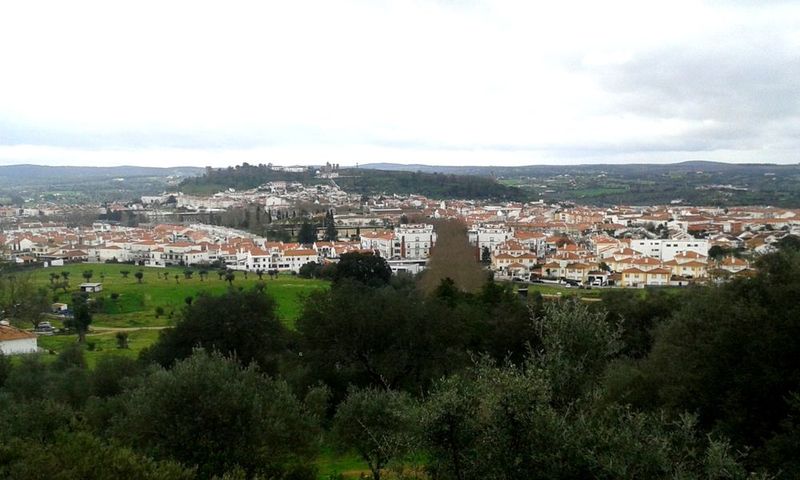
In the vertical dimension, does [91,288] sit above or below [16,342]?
below

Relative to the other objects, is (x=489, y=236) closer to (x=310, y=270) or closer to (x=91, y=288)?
(x=310, y=270)

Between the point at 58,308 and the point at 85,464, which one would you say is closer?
the point at 85,464

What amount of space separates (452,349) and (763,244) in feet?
144

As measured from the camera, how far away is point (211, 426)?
10547mm

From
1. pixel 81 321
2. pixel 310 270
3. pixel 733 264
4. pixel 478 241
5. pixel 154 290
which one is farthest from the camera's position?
pixel 478 241

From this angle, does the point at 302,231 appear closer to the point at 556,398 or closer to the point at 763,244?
the point at 763,244

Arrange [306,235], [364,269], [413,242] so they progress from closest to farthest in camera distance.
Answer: [364,269]
[413,242]
[306,235]

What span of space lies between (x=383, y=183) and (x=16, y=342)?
9387cm

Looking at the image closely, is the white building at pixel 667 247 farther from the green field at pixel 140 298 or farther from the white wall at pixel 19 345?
the white wall at pixel 19 345

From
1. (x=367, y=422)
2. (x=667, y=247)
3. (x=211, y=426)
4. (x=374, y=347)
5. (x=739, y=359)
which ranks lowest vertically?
(x=667, y=247)

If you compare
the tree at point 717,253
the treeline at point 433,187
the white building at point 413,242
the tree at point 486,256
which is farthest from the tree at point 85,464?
the treeline at point 433,187

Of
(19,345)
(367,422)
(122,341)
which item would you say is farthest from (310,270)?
(367,422)

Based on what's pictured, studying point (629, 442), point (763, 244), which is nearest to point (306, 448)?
point (629, 442)

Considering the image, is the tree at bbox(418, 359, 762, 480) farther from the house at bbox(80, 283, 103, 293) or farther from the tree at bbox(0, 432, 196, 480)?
the house at bbox(80, 283, 103, 293)
